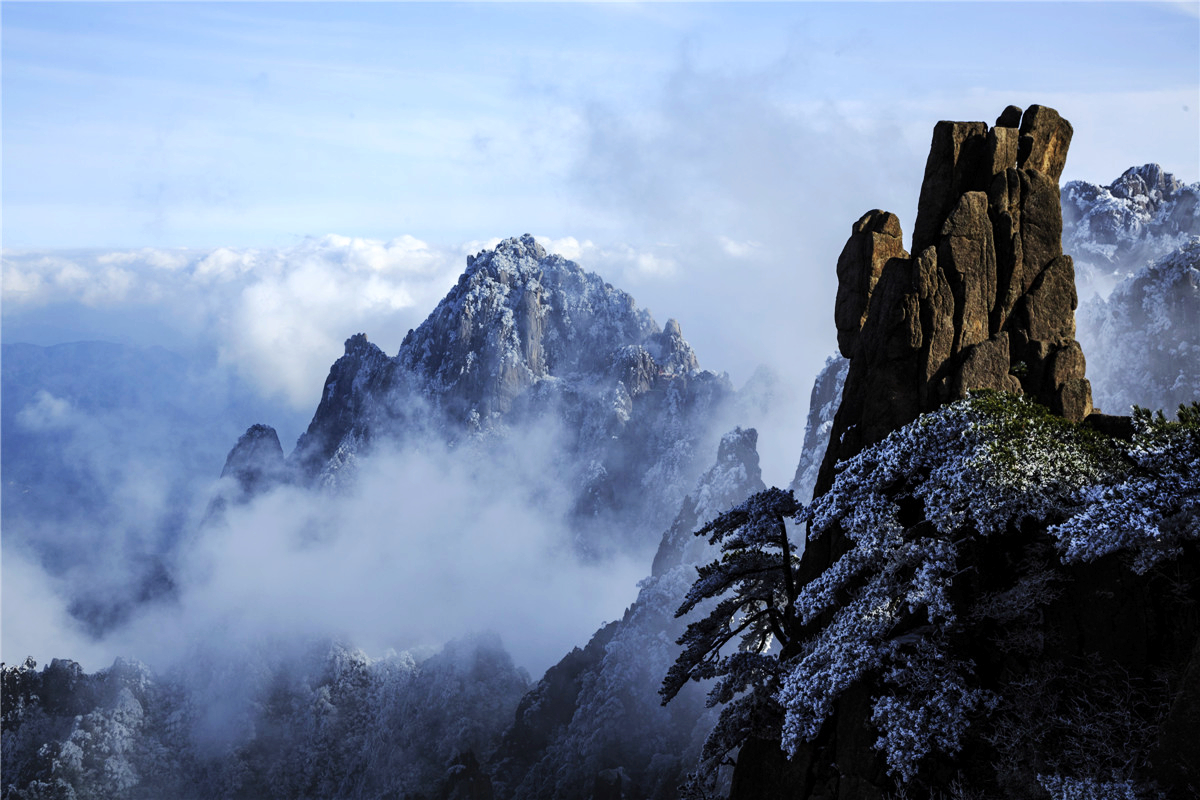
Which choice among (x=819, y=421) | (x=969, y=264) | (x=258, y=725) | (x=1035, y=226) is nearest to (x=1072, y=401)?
(x=969, y=264)

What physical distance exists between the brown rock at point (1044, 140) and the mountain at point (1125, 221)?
163 metres

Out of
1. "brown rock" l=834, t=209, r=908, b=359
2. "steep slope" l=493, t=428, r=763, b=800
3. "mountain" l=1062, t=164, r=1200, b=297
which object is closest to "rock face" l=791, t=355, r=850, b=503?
"steep slope" l=493, t=428, r=763, b=800

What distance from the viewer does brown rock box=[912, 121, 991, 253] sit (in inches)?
999

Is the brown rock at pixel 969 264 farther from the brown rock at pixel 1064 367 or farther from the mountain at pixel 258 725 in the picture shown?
the mountain at pixel 258 725

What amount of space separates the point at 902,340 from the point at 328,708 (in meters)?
126

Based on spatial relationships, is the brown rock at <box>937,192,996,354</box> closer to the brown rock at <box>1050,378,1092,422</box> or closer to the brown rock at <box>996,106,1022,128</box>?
the brown rock at <box>1050,378,1092,422</box>

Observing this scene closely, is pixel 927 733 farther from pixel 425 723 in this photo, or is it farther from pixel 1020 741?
pixel 425 723

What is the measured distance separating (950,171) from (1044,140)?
3312mm

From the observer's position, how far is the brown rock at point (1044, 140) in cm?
2559

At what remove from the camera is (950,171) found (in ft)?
83.3

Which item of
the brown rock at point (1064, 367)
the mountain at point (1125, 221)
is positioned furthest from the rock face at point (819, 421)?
the brown rock at point (1064, 367)

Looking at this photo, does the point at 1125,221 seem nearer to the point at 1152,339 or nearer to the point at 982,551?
the point at 1152,339

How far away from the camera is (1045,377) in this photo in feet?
76.3

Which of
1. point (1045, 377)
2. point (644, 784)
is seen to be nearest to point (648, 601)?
point (644, 784)
